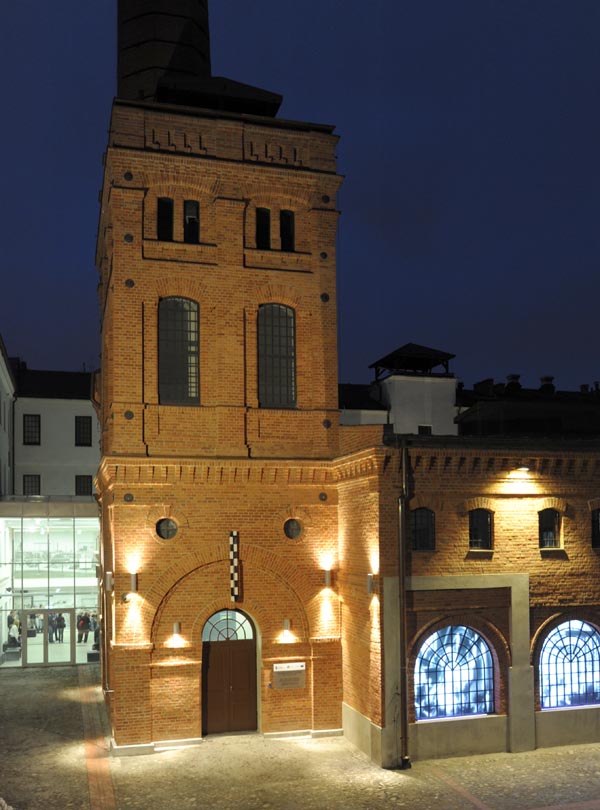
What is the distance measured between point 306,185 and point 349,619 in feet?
38.9

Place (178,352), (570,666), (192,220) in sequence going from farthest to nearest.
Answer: (192,220), (178,352), (570,666)

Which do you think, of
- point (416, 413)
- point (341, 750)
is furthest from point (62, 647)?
point (416, 413)

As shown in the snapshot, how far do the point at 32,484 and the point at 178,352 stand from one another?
3122cm

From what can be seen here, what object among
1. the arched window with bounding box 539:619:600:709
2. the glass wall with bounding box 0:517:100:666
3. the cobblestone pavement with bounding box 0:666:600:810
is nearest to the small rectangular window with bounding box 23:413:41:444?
the glass wall with bounding box 0:517:100:666

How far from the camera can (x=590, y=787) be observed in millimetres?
17562

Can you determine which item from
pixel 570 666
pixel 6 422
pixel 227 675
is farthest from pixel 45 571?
pixel 570 666

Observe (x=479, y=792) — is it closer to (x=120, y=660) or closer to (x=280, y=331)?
(x=120, y=660)

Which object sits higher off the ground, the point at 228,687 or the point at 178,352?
the point at 178,352

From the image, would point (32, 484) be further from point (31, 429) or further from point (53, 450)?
point (31, 429)

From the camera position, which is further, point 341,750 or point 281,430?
point 281,430

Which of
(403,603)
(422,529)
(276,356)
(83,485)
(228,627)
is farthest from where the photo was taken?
(83,485)

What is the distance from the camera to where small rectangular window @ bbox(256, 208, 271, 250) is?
23688 mm

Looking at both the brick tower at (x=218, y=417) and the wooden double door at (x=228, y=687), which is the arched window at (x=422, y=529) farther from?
the wooden double door at (x=228, y=687)

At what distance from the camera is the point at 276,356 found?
76.8 feet
